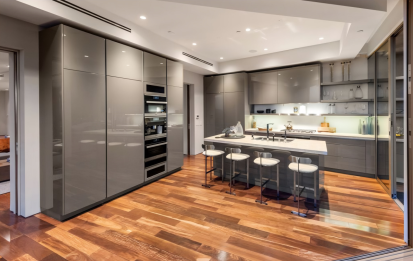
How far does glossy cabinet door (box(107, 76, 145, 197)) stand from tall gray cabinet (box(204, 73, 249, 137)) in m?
3.24

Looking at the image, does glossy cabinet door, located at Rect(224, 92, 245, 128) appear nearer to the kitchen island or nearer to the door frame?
the kitchen island

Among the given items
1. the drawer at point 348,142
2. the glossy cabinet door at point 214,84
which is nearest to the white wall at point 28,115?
the glossy cabinet door at point 214,84

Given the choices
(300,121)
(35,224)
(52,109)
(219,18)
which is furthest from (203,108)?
(35,224)

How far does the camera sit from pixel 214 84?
22.7ft

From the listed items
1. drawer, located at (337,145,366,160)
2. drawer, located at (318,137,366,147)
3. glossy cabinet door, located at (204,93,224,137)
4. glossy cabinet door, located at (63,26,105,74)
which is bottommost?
drawer, located at (337,145,366,160)

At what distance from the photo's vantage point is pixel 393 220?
2.79 metres

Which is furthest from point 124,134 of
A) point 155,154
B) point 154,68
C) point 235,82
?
point 235,82

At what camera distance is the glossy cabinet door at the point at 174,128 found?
15.9 feet

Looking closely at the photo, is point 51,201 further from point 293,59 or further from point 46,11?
point 293,59

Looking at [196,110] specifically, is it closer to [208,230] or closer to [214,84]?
[214,84]

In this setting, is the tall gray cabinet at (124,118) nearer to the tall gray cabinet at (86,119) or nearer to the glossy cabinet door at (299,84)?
the tall gray cabinet at (86,119)

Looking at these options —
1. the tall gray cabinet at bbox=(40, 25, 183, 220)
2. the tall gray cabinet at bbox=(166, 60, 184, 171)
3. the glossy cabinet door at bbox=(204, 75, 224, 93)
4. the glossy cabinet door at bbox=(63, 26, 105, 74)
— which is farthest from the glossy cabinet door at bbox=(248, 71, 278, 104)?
the glossy cabinet door at bbox=(63, 26, 105, 74)

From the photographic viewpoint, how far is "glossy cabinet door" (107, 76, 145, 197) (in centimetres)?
346

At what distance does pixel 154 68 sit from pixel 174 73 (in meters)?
0.71
